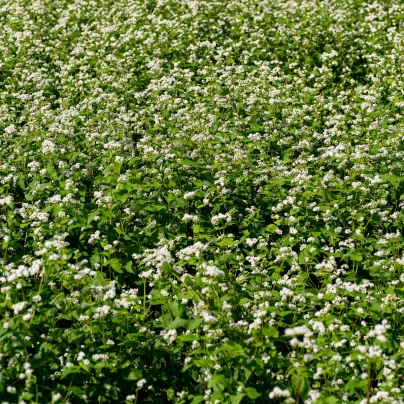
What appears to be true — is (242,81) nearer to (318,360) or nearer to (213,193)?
(213,193)

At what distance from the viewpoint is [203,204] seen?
260 inches

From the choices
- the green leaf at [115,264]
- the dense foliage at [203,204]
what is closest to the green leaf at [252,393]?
the dense foliage at [203,204]

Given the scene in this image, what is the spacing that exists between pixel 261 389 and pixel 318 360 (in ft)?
1.79

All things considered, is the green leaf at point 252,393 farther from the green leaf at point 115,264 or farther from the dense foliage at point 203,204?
the green leaf at point 115,264

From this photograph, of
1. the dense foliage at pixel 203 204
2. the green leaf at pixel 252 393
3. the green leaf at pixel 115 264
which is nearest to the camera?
the green leaf at pixel 252 393

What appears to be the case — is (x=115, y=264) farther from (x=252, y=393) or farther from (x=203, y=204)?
(x=252, y=393)

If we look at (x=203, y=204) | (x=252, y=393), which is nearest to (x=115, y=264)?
(x=203, y=204)

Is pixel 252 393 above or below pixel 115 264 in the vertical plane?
below

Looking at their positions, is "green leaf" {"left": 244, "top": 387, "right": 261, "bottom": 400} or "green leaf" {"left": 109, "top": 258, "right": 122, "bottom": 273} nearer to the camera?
"green leaf" {"left": 244, "top": 387, "right": 261, "bottom": 400}

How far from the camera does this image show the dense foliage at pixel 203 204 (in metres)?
4.67

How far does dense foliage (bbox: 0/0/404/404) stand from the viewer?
4.67 metres

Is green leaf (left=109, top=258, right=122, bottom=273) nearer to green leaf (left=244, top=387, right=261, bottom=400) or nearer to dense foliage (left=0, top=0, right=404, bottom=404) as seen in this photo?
dense foliage (left=0, top=0, right=404, bottom=404)

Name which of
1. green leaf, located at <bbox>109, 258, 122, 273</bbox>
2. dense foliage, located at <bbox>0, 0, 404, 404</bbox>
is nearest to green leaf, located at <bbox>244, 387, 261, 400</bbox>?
dense foliage, located at <bbox>0, 0, 404, 404</bbox>

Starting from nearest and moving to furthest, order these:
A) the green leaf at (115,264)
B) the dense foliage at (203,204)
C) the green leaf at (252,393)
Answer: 1. the green leaf at (252,393)
2. the dense foliage at (203,204)
3. the green leaf at (115,264)
